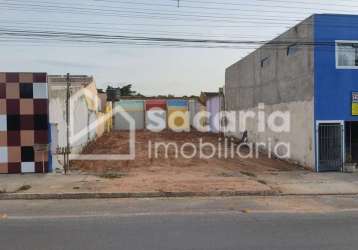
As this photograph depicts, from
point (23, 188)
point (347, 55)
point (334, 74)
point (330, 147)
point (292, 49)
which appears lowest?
point (23, 188)

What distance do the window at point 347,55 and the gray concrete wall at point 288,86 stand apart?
1142 mm

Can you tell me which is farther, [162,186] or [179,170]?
[179,170]

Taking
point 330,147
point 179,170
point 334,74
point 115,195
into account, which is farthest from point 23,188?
point 334,74

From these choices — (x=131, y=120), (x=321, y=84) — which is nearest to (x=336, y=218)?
(x=321, y=84)

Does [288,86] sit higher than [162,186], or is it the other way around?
[288,86]

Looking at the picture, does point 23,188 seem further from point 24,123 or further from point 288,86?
point 288,86

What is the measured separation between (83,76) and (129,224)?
29.5 metres

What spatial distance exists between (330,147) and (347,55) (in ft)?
12.1

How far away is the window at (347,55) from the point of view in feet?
57.9

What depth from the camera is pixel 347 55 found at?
17734 millimetres

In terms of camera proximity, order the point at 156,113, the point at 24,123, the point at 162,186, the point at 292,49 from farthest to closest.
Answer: the point at 156,113 → the point at 292,49 → the point at 24,123 → the point at 162,186

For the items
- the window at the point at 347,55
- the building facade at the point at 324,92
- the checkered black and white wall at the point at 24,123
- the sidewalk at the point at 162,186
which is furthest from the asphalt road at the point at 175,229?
the window at the point at 347,55

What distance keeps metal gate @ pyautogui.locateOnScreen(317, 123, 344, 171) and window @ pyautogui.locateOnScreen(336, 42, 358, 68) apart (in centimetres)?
239

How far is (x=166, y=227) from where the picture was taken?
26.7ft
